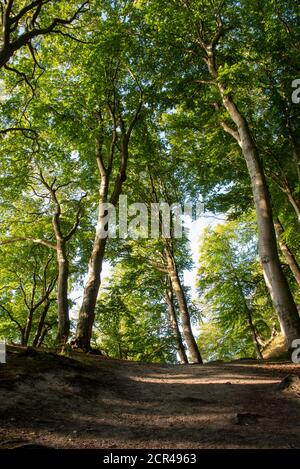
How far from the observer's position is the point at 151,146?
16656 mm

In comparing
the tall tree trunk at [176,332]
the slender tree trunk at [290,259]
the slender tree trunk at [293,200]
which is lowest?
the tall tree trunk at [176,332]

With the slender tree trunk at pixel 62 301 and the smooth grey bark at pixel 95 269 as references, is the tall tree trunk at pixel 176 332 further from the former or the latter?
the smooth grey bark at pixel 95 269

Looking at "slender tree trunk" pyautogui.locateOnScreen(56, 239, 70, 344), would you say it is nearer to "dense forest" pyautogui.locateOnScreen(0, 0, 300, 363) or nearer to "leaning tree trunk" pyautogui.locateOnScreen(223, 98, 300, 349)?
"dense forest" pyautogui.locateOnScreen(0, 0, 300, 363)

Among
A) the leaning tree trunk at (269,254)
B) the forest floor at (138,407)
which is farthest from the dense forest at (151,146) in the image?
the forest floor at (138,407)

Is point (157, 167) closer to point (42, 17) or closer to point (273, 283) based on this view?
point (42, 17)

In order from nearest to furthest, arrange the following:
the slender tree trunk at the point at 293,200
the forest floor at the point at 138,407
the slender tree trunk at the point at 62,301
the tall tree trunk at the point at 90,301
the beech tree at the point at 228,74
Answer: the forest floor at the point at 138,407, the beech tree at the point at 228,74, the tall tree trunk at the point at 90,301, the slender tree trunk at the point at 62,301, the slender tree trunk at the point at 293,200

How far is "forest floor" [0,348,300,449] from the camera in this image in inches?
152

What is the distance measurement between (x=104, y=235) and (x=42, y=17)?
823 cm

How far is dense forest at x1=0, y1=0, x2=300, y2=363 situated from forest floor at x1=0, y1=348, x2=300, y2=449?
2.16 meters

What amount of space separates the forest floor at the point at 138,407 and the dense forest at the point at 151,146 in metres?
2.16

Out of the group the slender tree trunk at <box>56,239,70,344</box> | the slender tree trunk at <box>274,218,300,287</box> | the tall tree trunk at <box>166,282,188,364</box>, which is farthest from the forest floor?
the tall tree trunk at <box>166,282,188,364</box>

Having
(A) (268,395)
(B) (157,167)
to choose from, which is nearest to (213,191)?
(B) (157,167)

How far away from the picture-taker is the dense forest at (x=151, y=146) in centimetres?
1102

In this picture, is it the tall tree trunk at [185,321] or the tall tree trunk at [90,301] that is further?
the tall tree trunk at [185,321]
